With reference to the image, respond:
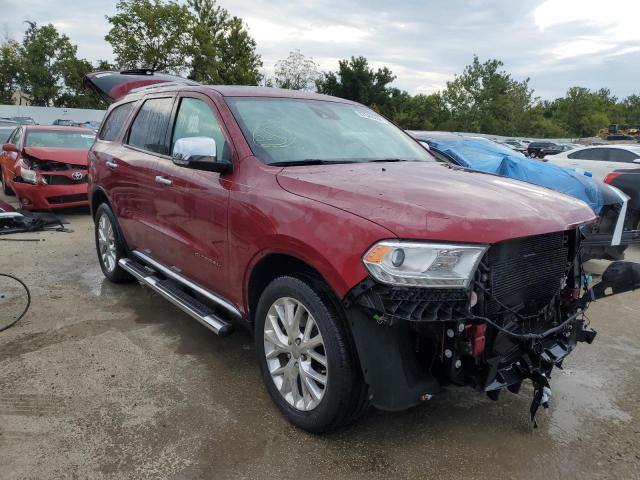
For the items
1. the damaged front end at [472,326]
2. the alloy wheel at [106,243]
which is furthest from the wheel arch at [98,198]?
the damaged front end at [472,326]

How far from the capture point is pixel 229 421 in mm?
2852

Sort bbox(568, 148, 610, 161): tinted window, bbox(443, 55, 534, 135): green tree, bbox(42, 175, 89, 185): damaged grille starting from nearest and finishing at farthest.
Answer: bbox(42, 175, 89, 185): damaged grille → bbox(568, 148, 610, 161): tinted window → bbox(443, 55, 534, 135): green tree

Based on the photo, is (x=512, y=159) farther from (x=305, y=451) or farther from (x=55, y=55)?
(x=55, y=55)

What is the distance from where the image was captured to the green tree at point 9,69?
46.3 metres

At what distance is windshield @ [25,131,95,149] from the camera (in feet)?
31.0

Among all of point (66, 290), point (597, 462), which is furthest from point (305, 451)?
point (66, 290)

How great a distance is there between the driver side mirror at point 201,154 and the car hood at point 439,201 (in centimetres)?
43

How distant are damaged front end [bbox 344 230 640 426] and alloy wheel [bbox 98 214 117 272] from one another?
3546 millimetres

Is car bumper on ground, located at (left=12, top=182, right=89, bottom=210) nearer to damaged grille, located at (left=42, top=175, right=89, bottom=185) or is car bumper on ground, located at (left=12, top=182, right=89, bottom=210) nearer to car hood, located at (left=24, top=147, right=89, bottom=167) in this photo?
damaged grille, located at (left=42, top=175, right=89, bottom=185)

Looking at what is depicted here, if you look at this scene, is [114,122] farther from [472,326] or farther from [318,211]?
[472,326]

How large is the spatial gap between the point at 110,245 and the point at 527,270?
4.12 m

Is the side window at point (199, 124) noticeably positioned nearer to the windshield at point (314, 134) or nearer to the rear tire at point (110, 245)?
the windshield at point (314, 134)

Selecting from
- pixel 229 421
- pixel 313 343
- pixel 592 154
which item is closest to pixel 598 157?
pixel 592 154

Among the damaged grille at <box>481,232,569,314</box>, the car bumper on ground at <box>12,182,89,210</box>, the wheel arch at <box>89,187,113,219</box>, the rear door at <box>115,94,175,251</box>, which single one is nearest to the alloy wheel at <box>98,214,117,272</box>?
the wheel arch at <box>89,187,113,219</box>
